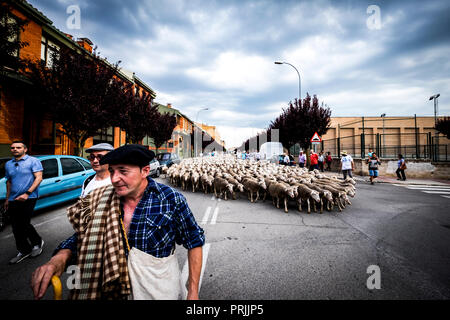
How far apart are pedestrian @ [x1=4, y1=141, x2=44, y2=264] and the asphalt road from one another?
257 millimetres

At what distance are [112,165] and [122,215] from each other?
1.32 feet

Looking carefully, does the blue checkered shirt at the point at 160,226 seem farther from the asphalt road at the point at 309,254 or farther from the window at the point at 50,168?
the window at the point at 50,168

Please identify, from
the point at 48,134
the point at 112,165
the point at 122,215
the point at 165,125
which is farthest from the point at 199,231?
the point at 165,125

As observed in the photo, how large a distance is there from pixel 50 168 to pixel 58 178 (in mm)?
339

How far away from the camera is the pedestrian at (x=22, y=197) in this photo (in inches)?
121

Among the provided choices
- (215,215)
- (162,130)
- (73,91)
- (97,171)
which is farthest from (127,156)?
(162,130)

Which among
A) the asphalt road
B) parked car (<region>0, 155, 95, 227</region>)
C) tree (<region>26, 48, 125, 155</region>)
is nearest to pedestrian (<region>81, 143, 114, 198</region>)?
the asphalt road

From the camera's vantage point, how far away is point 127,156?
1390 mm

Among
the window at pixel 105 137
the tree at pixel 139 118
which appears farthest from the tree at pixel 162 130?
the window at pixel 105 137

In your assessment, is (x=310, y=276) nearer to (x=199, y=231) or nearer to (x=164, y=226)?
(x=199, y=231)

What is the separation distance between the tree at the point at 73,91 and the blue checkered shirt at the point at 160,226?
9932 mm

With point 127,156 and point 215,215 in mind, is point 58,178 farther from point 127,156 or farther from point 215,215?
point 127,156

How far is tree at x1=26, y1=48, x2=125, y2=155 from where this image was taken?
27.9 ft

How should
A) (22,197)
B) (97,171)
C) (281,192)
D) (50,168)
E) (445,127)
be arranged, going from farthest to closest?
(445,127) < (281,192) < (50,168) < (22,197) < (97,171)
